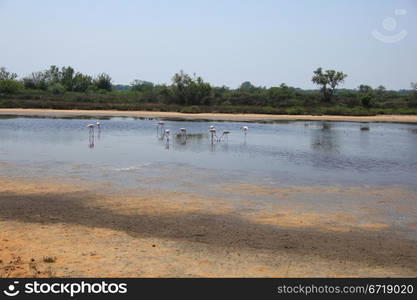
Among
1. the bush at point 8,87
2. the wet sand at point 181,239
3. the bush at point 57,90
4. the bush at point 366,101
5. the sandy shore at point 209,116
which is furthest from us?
the bush at point 57,90

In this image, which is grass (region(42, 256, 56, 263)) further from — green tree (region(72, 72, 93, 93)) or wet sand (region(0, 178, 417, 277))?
green tree (region(72, 72, 93, 93))

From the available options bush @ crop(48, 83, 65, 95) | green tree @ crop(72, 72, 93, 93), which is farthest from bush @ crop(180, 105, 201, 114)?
green tree @ crop(72, 72, 93, 93)

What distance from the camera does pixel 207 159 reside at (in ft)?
70.8

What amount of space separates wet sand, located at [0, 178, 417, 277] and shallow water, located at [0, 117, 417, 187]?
3.35 meters

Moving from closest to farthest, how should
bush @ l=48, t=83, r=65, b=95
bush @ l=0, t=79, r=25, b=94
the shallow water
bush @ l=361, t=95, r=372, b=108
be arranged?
the shallow water
bush @ l=361, t=95, r=372, b=108
bush @ l=0, t=79, r=25, b=94
bush @ l=48, t=83, r=65, b=95

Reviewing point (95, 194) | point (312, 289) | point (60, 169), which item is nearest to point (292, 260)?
point (312, 289)

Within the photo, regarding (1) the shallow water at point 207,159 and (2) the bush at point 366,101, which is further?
(2) the bush at point 366,101

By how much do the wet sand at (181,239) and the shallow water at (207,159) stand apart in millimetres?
3354

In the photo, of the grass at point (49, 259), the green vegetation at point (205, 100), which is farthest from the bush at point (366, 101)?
the grass at point (49, 259)

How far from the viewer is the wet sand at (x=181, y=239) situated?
7539mm

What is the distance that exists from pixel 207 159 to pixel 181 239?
1249 centimetres

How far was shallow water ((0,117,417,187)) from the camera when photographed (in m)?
16.6

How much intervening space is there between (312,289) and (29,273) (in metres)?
3.82

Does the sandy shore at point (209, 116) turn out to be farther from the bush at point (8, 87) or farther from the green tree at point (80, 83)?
the green tree at point (80, 83)
